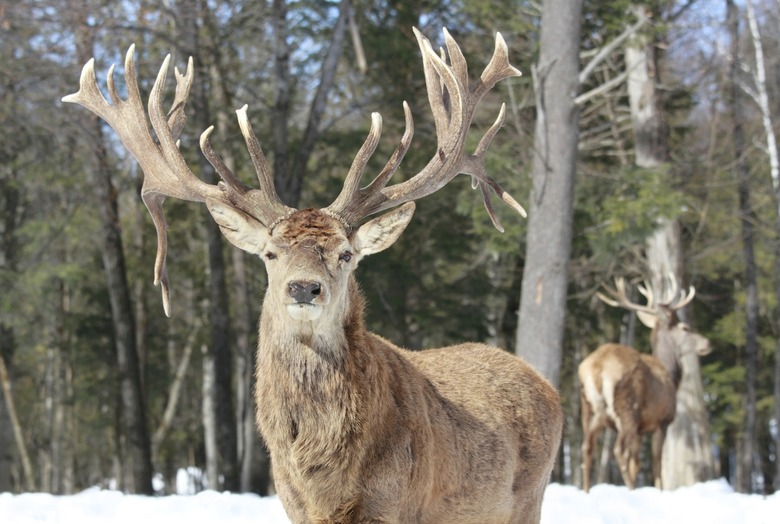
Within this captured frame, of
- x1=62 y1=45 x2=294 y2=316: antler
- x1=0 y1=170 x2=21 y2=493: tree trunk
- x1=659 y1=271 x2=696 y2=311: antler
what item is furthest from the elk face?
x1=0 y1=170 x2=21 y2=493: tree trunk

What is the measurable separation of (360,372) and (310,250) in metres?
0.67

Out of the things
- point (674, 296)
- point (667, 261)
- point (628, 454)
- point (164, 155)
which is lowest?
point (628, 454)

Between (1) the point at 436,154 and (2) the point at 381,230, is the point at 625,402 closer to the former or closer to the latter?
(1) the point at 436,154

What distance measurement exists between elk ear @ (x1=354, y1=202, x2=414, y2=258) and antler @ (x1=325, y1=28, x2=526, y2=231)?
106 mm

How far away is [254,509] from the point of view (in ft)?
27.8

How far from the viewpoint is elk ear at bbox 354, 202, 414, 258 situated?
5.43 m

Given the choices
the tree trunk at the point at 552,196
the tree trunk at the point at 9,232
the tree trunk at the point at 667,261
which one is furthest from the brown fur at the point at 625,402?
the tree trunk at the point at 9,232

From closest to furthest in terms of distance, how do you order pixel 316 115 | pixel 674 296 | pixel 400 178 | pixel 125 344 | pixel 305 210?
pixel 305 210, pixel 316 115, pixel 674 296, pixel 125 344, pixel 400 178

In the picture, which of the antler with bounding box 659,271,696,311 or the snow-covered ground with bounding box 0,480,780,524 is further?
the antler with bounding box 659,271,696,311

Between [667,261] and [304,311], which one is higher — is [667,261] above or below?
above

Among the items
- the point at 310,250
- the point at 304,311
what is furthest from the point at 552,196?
the point at 304,311

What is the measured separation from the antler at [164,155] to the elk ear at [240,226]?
6 centimetres

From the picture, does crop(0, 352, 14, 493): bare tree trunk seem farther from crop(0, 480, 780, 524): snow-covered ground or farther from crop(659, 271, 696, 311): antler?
crop(659, 271, 696, 311): antler

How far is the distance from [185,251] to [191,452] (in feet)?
34.9
